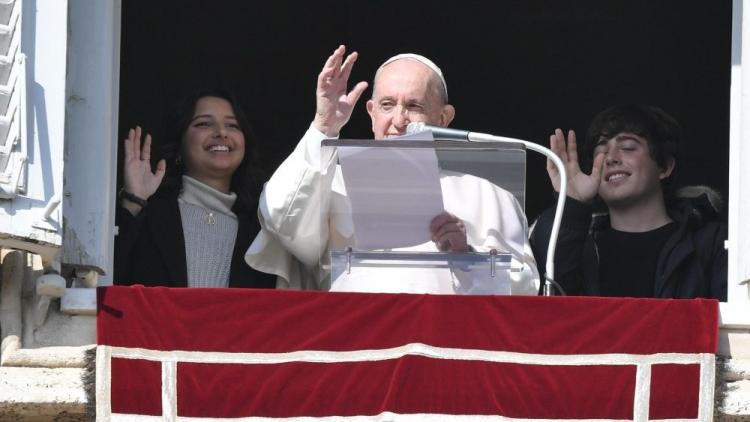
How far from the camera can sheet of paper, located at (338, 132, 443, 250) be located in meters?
6.82

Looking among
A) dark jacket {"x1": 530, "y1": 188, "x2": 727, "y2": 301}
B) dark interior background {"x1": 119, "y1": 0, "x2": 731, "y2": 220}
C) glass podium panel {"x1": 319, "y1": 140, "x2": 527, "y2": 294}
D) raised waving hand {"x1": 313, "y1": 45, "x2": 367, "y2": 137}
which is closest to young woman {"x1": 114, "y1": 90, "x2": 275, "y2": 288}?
glass podium panel {"x1": 319, "y1": 140, "x2": 527, "y2": 294}

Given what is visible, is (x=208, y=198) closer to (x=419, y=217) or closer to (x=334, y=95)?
(x=334, y=95)

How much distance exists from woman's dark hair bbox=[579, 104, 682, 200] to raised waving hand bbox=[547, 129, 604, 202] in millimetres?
108

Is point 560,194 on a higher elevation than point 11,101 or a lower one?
lower

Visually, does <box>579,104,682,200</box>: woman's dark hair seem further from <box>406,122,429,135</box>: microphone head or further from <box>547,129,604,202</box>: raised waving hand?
<box>406,122,429,135</box>: microphone head

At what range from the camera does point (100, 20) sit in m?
7.47

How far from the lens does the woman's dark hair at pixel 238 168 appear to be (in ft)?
26.4

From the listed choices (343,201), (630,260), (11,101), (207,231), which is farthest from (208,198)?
(630,260)

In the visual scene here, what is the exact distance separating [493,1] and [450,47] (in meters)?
0.32

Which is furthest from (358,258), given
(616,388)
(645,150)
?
(645,150)

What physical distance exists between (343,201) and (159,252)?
893mm

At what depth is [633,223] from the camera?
8211mm

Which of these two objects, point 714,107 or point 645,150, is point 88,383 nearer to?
point 645,150

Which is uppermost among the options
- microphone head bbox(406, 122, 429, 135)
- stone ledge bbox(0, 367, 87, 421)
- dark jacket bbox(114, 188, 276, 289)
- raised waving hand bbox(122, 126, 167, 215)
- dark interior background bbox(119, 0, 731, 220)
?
dark interior background bbox(119, 0, 731, 220)
